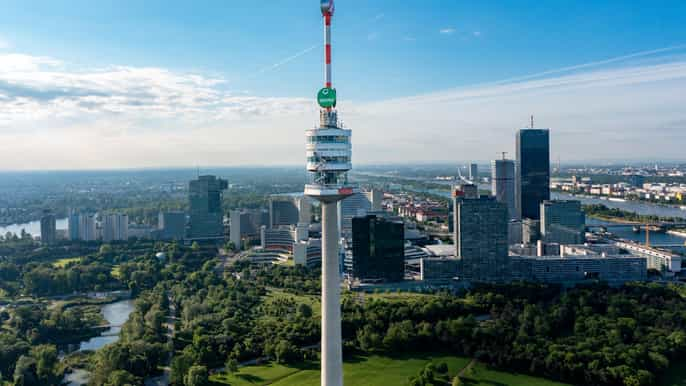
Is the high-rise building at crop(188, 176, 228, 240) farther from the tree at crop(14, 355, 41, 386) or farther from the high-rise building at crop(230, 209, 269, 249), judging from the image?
the tree at crop(14, 355, 41, 386)

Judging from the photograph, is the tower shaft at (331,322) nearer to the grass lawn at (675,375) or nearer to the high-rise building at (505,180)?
the grass lawn at (675,375)

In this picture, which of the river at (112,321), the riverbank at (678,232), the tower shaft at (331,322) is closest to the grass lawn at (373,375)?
the tower shaft at (331,322)

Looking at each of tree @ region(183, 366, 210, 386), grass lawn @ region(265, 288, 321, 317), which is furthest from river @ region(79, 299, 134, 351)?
tree @ region(183, 366, 210, 386)

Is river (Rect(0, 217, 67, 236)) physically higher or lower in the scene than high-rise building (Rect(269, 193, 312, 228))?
lower

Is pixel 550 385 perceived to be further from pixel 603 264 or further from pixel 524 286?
pixel 603 264

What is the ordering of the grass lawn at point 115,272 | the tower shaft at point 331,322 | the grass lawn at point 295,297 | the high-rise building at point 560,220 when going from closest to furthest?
the tower shaft at point 331,322
the grass lawn at point 295,297
the grass lawn at point 115,272
the high-rise building at point 560,220
